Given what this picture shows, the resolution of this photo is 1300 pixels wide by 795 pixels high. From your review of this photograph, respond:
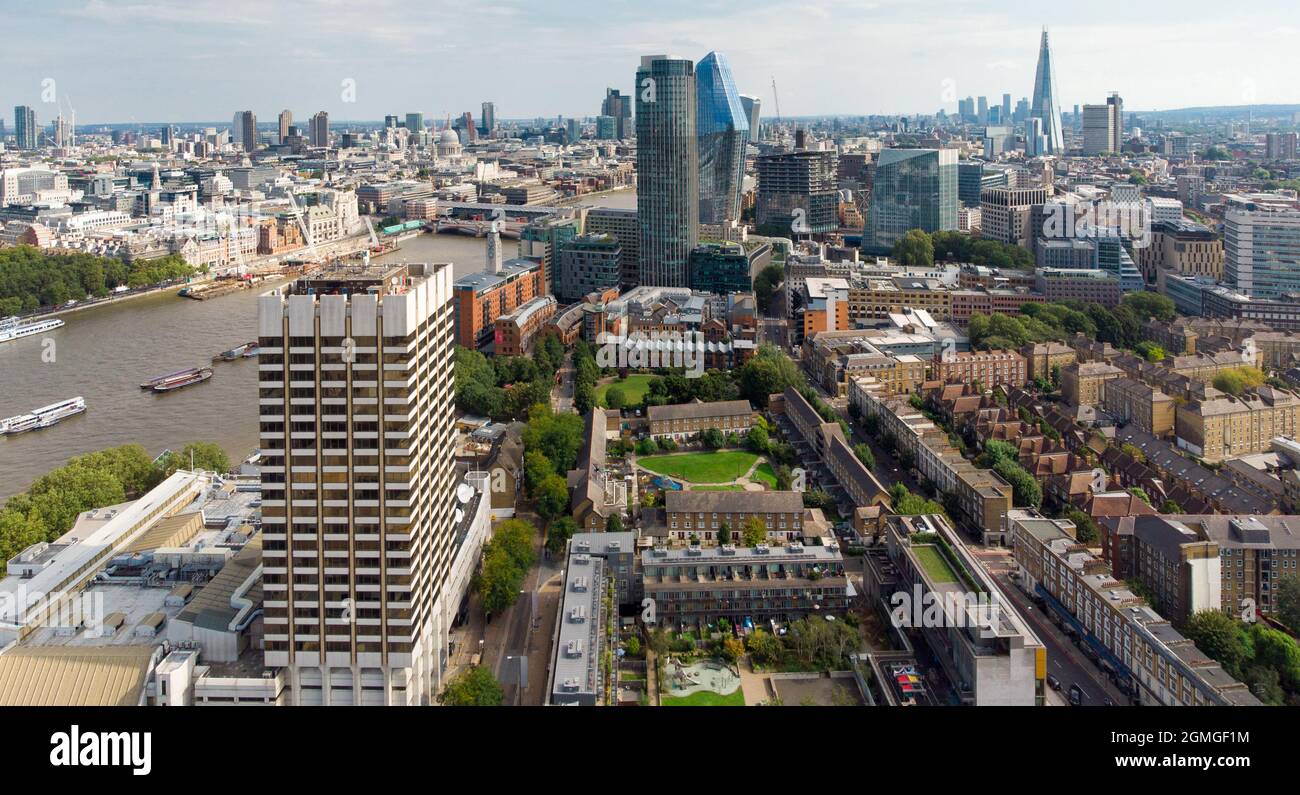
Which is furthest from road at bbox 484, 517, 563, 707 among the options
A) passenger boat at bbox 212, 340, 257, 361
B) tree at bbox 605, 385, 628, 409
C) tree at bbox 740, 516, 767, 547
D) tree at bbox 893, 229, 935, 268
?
tree at bbox 893, 229, 935, 268

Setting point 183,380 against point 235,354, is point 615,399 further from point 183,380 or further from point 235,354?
point 235,354

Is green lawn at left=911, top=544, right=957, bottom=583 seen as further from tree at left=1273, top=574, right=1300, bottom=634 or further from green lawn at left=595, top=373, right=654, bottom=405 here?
green lawn at left=595, top=373, right=654, bottom=405

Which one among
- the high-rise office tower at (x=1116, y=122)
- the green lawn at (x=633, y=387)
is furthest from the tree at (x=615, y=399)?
the high-rise office tower at (x=1116, y=122)

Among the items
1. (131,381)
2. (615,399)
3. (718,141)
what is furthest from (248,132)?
(615,399)

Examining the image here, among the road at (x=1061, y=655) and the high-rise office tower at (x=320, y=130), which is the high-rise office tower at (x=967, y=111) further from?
the road at (x=1061, y=655)

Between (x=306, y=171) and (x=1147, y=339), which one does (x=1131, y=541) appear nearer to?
(x=1147, y=339)
